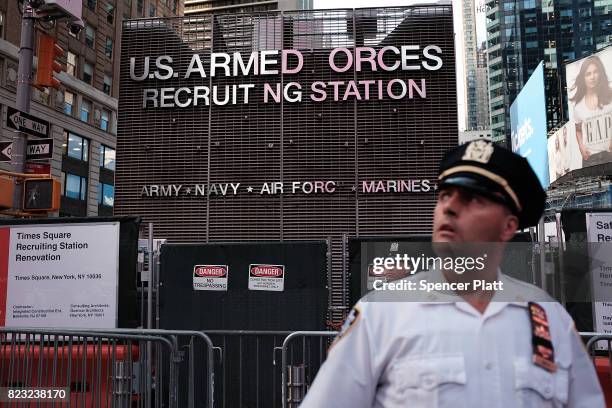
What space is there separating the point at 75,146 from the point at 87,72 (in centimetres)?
575

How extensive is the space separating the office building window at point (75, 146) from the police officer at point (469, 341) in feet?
134

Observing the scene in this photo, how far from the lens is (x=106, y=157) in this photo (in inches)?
1741

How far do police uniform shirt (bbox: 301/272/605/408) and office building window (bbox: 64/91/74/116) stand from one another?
40737mm

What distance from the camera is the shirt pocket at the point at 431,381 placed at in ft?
4.95

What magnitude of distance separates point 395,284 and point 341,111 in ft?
50.7

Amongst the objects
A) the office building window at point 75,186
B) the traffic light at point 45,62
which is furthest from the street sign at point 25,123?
the office building window at point 75,186

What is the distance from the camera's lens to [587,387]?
1.64 metres

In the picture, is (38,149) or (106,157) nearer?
(38,149)

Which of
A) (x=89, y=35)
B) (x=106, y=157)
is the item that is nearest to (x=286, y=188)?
(x=106, y=157)

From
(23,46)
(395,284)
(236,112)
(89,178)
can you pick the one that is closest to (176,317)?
(23,46)

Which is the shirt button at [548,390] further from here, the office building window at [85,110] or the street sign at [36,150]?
the office building window at [85,110]

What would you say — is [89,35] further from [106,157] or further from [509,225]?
[509,225]

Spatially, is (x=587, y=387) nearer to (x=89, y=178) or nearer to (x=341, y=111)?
(x=341, y=111)

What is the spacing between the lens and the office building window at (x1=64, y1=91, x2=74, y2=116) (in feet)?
126
